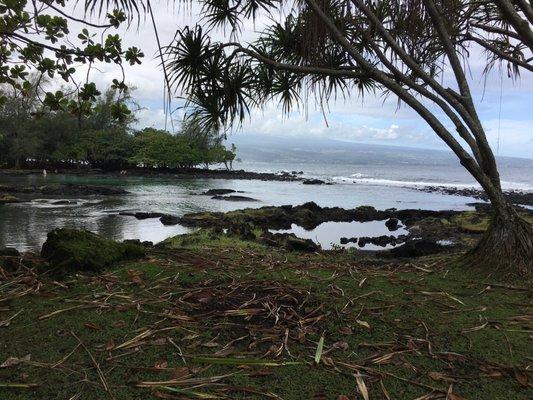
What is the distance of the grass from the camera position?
235 cm

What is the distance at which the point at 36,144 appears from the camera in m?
52.3

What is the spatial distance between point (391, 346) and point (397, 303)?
2.52 ft

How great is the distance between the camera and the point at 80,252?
4.25 meters

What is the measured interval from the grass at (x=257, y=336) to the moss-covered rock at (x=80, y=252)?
0.19 metres

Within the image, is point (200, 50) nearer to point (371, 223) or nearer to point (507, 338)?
point (507, 338)

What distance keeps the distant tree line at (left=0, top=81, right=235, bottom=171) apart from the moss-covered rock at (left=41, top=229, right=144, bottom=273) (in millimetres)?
47649

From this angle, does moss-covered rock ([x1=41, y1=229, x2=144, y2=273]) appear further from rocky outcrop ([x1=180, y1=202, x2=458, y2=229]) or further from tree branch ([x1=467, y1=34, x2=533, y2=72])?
rocky outcrop ([x1=180, y1=202, x2=458, y2=229])

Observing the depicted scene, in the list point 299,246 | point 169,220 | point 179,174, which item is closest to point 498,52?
point 299,246

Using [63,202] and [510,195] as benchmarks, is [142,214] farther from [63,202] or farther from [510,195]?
[510,195]

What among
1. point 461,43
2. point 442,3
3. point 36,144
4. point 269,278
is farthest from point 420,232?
point 36,144

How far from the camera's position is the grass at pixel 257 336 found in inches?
92.6

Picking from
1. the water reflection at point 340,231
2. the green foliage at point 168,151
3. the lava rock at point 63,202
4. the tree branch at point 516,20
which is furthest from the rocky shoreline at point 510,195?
the tree branch at point 516,20

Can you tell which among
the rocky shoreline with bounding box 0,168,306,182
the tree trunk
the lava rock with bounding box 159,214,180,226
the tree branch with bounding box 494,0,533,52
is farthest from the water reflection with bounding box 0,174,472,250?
the rocky shoreline with bounding box 0,168,306,182

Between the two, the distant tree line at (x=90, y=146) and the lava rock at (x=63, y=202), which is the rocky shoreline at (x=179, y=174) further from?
the lava rock at (x=63, y=202)
